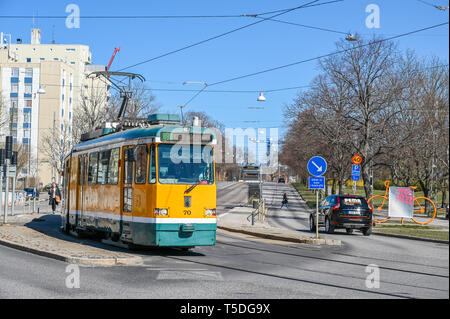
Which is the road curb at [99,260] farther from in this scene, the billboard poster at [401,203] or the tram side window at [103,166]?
the billboard poster at [401,203]

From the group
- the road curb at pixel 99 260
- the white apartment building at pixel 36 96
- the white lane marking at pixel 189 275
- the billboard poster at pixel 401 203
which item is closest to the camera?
the white lane marking at pixel 189 275

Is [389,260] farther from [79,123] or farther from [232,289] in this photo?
[79,123]

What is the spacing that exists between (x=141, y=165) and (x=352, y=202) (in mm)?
13028

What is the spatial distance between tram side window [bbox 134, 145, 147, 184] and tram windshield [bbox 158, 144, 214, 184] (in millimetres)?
397

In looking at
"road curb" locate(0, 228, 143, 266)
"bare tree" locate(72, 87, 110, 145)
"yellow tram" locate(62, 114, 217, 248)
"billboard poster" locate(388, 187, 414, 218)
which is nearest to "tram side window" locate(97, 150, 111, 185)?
"yellow tram" locate(62, 114, 217, 248)

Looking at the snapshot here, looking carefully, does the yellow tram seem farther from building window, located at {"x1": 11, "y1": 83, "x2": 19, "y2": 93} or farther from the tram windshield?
building window, located at {"x1": 11, "y1": 83, "x2": 19, "y2": 93}

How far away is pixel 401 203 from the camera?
95.9 feet

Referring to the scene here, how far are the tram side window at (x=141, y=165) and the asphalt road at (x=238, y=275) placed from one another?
5.90 feet

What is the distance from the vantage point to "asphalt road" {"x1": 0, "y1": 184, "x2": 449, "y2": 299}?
9.23 meters

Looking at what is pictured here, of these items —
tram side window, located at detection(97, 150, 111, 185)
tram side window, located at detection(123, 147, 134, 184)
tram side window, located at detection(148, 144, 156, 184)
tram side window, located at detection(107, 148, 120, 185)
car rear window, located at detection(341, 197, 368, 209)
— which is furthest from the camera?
car rear window, located at detection(341, 197, 368, 209)

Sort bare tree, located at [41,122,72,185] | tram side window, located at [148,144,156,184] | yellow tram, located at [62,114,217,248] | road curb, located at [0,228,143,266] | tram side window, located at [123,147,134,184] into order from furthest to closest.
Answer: bare tree, located at [41,122,72,185] → tram side window, located at [123,147,134,184] → tram side window, located at [148,144,156,184] → yellow tram, located at [62,114,217,248] → road curb, located at [0,228,143,266]

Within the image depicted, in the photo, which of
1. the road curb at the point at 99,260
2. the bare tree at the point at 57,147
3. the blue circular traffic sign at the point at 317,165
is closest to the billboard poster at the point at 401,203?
the blue circular traffic sign at the point at 317,165

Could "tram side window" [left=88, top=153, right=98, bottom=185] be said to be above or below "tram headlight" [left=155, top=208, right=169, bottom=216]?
above

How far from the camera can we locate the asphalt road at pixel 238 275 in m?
9.23
